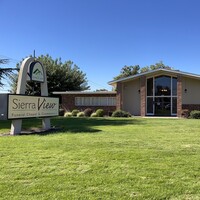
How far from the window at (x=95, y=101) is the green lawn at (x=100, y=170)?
64.6 ft

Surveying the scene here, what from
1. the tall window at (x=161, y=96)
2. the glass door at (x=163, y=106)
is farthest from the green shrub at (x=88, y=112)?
the glass door at (x=163, y=106)

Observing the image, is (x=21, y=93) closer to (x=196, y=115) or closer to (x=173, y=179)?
(x=173, y=179)

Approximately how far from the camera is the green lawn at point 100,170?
4.62 m

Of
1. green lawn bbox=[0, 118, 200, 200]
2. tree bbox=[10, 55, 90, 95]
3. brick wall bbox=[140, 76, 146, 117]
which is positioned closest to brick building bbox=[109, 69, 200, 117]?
brick wall bbox=[140, 76, 146, 117]

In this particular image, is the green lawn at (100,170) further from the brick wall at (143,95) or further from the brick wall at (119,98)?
the brick wall at (119,98)

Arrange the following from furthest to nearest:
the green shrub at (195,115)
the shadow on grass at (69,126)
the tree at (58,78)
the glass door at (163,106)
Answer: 1. the tree at (58,78)
2. the glass door at (163,106)
3. the green shrub at (195,115)
4. the shadow on grass at (69,126)

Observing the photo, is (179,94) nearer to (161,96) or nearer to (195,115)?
(161,96)

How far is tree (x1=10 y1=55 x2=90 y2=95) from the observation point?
3766 centimetres

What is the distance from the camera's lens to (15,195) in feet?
14.9

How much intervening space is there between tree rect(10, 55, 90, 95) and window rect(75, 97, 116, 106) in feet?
30.8

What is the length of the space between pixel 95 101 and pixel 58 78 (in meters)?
11.7

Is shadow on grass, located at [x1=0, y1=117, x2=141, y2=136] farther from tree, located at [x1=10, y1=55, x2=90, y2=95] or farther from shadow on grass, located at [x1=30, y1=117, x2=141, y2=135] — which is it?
tree, located at [x1=10, y1=55, x2=90, y2=95]

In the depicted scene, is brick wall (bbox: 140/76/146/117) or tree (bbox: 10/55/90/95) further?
tree (bbox: 10/55/90/95)

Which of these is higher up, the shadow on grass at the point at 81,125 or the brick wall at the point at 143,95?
the brick wall at the point at 143,95
